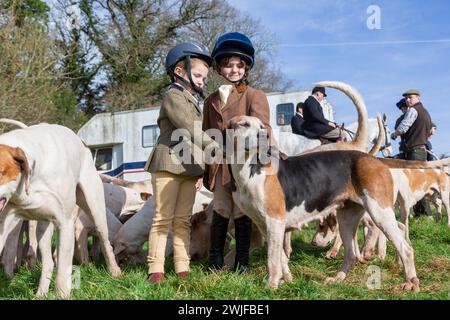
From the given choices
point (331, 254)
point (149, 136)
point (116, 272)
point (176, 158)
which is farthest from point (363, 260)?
point (149, 136)

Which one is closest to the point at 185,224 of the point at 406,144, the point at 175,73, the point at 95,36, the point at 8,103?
the point at 175,73

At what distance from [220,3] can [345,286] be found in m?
28.8

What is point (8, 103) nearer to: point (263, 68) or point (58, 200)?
point (58, 200)

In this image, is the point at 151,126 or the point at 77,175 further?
the point at 151,126

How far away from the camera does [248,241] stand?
5.16m

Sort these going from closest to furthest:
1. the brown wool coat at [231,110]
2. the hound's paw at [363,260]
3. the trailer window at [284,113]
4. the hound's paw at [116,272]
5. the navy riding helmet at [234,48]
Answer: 1. the brown wool coat at [231,110]
2. the navy riding helmet at [234,48]
3. the hound's paw at [116,272]
4. the hound's paw at [363,260]
5. the trailer window at [284,113]

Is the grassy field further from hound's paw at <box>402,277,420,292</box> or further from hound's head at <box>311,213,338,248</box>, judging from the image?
hound's head at <box>311,213,338,248</box>

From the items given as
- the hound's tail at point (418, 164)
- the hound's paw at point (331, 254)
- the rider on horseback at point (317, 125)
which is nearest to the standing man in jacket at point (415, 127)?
the rider on horseback at point (317, 125)

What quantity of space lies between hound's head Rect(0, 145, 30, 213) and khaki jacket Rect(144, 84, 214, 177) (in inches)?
54.3

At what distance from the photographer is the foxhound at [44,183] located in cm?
357

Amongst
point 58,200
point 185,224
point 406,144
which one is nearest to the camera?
point 58,200

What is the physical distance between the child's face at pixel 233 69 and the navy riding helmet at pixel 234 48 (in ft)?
0.17

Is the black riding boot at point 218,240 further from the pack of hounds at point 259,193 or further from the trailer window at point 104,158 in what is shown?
the trailer window at point 104,158

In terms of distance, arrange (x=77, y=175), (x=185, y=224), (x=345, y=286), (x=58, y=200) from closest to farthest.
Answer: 1. (x=58, y=200)
2. (x=345, y=286)
3. (x=77, y=175)
4. (x=185, y=224)
